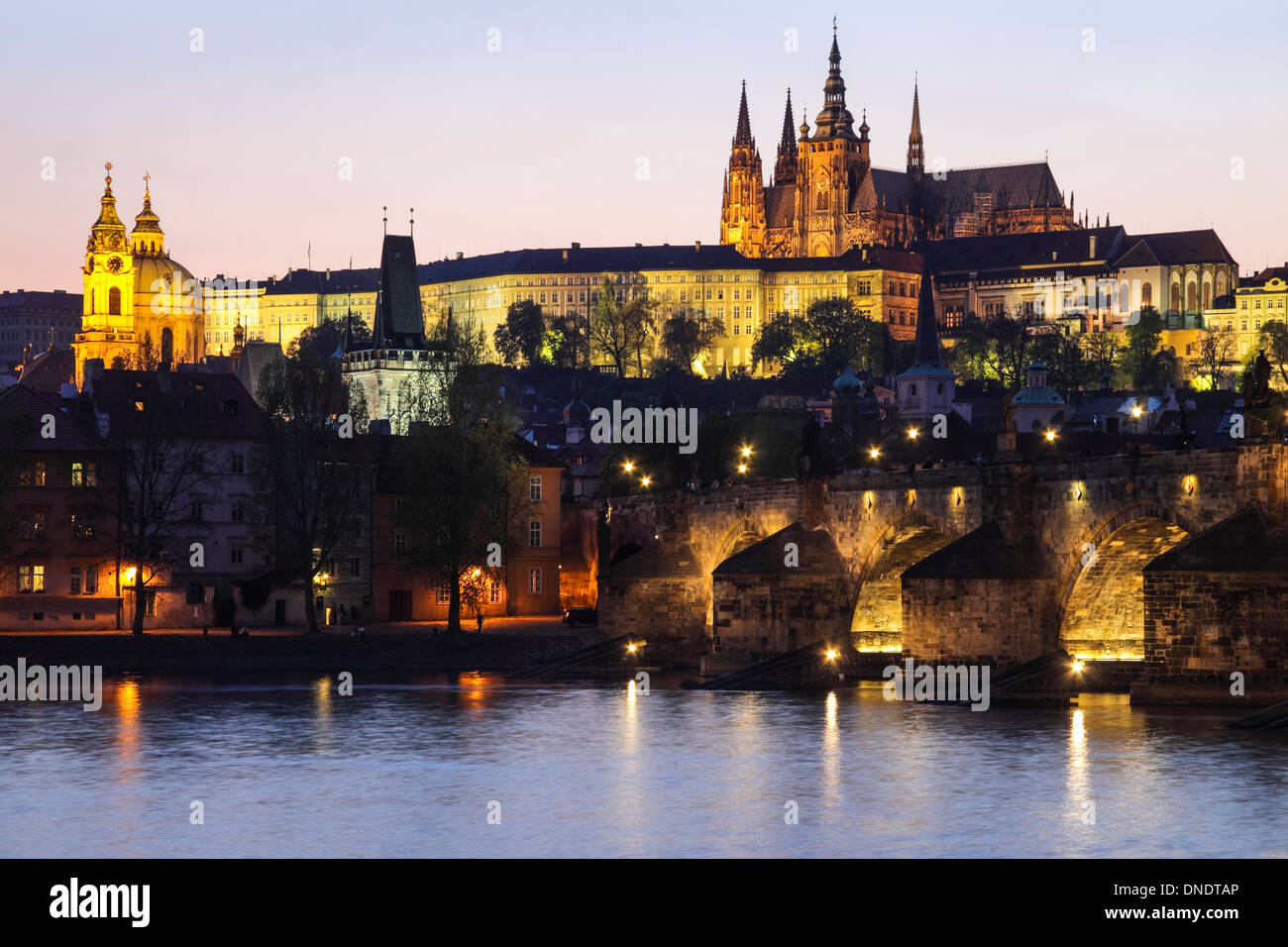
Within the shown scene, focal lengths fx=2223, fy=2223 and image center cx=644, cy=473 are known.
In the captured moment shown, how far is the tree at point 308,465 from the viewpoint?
91.7m

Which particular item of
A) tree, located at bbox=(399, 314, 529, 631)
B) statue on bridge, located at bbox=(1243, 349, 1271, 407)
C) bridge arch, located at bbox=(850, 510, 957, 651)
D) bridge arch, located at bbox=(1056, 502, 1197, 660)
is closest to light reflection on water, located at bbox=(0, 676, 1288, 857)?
bridge arch, located at bbox=(1056, 502, 1197, 660)

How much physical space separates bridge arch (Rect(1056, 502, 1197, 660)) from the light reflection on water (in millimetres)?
2326

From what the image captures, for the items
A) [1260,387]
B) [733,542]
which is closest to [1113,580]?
[1260,387]

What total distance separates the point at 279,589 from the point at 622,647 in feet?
53.7

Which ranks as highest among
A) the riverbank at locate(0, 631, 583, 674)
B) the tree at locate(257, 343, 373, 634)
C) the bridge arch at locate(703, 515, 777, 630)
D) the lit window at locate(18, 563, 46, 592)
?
the tree at locate(257, 343, 373, 634)

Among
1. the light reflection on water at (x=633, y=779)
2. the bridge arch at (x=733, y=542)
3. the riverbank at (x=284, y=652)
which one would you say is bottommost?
the light reflection on water at (x=633, y=779)

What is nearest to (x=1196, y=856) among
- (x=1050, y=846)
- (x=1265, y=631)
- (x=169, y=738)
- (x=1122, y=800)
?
(x=1050, y=846)

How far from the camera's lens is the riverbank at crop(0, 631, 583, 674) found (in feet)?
271

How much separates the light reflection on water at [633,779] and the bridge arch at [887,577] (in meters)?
5.43

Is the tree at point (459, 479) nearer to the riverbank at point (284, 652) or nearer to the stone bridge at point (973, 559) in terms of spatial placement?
the riverbank at point (284, 652)

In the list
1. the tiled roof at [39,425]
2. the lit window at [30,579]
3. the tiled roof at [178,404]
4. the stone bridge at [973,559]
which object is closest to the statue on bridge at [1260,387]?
the stone bridge at [973,559]

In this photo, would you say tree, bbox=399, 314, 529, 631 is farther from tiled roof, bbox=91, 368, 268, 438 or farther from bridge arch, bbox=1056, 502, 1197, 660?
bridge arch, bbox=1056, 502, 1197, 660

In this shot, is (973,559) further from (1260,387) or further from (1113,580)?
(1260,387)

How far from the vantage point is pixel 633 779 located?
182 feet
